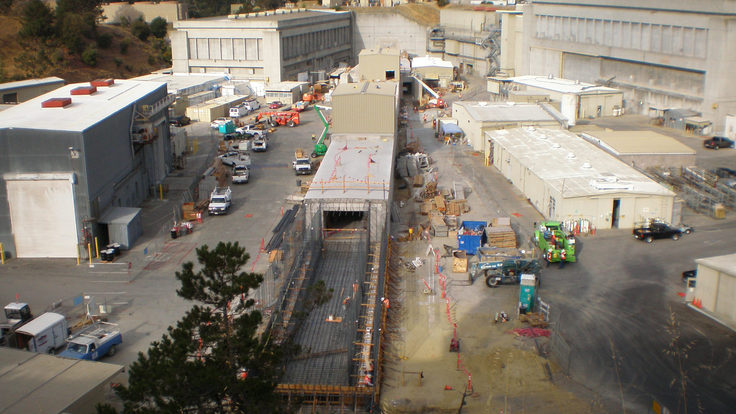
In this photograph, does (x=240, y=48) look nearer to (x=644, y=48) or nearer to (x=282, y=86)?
(x=282, y=86)

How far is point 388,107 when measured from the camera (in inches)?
1391

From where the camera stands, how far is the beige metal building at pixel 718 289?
20312 millimetres

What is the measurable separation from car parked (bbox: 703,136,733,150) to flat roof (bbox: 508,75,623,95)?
1167cm

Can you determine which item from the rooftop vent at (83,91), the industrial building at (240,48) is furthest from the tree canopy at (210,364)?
the industrial building at (240,48)

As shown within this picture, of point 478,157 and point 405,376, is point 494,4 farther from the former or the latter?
point 405,376

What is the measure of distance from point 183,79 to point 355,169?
38.0 m

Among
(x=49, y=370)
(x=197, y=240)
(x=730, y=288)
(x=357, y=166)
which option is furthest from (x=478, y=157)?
(x=49, y=370)

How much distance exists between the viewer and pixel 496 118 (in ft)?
143

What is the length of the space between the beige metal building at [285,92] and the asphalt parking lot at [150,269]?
25.9 metres

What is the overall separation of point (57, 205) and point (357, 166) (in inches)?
467

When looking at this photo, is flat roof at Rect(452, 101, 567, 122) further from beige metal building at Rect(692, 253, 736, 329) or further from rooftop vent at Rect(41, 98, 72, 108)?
rooftop vent at Rect(41, 98, 72, 108)

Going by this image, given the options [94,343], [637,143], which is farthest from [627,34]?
[94,343]

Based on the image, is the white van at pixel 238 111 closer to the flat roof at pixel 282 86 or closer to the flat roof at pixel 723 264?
the flat roof at pixel 282 86

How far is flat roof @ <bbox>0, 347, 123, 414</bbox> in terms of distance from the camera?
1455 cm
